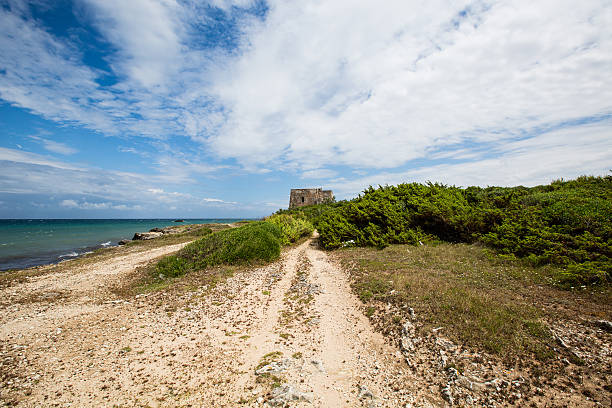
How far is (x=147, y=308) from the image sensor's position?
317 inches

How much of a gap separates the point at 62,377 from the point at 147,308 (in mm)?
3276

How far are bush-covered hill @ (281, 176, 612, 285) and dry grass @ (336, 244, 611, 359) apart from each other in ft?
2.83

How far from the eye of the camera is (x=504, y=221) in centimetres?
1115

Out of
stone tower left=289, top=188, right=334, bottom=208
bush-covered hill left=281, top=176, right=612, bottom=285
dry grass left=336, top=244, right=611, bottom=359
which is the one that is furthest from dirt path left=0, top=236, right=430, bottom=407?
stone tower left=289, top=188, right=334, bottom=208

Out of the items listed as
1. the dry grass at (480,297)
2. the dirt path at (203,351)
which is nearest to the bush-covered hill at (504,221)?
the dry grass at (480,297)

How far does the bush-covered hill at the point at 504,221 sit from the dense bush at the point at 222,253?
4246mm

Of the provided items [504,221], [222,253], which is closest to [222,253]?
[222,253]

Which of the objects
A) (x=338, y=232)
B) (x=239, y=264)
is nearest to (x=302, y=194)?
(x=338, y=232)

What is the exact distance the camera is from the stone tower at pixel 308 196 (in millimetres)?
41219

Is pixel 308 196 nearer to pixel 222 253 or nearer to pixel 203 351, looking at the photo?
pixel 222 253

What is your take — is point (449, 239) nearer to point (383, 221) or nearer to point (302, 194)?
point (383, 221)

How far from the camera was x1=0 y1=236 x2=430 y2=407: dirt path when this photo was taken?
4.33 metres

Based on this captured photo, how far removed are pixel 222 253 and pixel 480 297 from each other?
11.0 m

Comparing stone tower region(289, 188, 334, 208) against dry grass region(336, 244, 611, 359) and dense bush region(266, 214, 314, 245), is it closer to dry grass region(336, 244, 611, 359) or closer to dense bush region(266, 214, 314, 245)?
dense bush region(266, 214, 314, 245)
